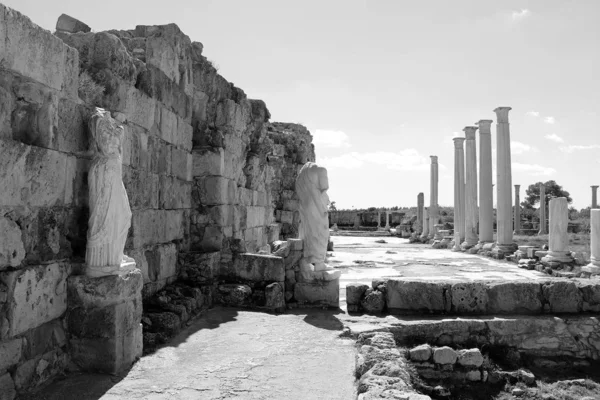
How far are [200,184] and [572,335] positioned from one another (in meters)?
6.82

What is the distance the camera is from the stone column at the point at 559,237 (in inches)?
628

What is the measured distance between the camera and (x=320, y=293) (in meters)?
8.28

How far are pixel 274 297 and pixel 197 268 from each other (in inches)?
58.4

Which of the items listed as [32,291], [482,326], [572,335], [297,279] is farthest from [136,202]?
[572,335]

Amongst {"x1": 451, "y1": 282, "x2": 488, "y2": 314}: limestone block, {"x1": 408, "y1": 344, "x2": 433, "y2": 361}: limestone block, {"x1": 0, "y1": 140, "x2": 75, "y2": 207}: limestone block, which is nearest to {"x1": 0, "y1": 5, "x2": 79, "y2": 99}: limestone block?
{"x1": 0, "y1": 140, "x2": 75, "y2": 207}: limestone block

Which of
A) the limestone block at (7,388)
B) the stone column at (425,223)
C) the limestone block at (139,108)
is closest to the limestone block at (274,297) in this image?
the limestone block at (139,108)

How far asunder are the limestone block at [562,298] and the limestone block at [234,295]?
4.99 m

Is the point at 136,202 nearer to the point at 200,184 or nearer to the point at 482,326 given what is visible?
the point at 200,184

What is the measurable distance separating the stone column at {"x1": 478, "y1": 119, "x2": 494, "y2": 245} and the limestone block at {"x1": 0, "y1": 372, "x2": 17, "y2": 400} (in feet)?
69.4

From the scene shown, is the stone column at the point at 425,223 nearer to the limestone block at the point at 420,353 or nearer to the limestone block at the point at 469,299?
the limestone block at the point at 469,299

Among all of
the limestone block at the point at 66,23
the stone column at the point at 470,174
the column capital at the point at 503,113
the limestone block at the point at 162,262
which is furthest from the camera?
the stone column at the point at 470,174

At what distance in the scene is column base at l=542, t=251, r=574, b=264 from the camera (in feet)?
52.0

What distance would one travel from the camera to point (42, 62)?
14.5 feet

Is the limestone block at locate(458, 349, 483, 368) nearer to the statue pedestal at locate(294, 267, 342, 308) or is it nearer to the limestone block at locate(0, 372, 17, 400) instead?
the statue pedestal at locate(294, 267, 342, 308)
